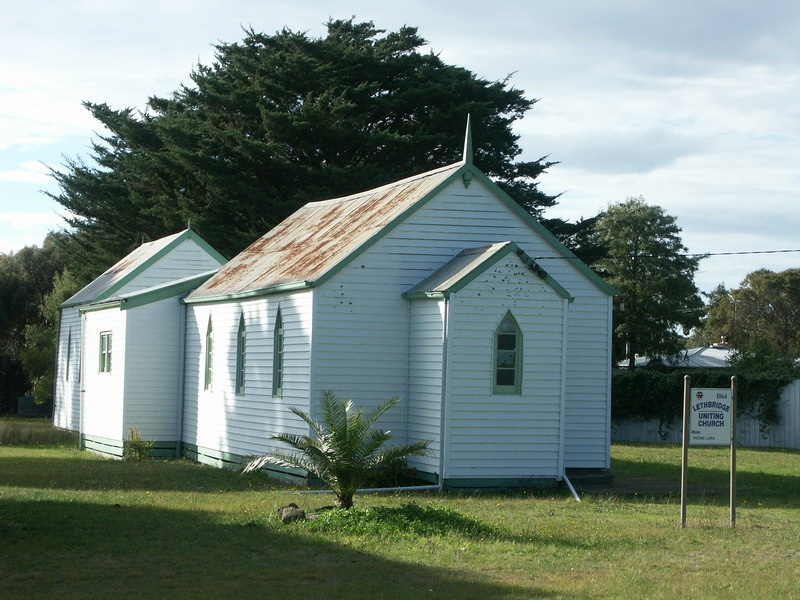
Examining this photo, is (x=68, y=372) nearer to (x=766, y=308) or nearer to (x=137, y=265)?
(x=137, y=265)

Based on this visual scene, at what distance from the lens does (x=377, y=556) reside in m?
13.0

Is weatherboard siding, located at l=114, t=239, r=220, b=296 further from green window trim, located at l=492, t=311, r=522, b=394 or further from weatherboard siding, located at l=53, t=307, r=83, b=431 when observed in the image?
green window trim, located at l=492, t=311, r=522, b=394

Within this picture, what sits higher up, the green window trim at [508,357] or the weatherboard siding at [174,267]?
the weatherboard siding at [174,267]

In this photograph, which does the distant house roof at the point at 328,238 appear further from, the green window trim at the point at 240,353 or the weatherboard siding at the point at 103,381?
the weatherboard siding at the point at 103,381

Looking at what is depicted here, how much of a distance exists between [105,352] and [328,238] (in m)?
8.86

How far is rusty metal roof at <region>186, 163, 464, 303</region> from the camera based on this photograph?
2177 centimetres

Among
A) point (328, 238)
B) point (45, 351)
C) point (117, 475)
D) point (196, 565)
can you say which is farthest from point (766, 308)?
point (196, 565)

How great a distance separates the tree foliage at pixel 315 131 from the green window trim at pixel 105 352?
44.0ft

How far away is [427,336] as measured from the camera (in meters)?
20.7

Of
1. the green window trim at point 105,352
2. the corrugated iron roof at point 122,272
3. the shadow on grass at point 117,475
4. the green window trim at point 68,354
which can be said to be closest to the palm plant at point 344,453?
the shadow on grass at point 117,475

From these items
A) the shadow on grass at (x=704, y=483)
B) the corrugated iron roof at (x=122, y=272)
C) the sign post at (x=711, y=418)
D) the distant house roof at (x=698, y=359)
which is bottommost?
the shadow on grass at (x=704, y=483)

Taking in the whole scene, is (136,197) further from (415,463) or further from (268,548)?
(268,548)

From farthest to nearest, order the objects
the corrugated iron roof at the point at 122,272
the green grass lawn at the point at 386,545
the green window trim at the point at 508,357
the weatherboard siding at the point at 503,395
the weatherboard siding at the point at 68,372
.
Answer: the weatherboard siding at the point at 68,372, the corrugated iron roof at the point at 122,272, the green window trim at the point at 508,357, the weatherboard siding at the point at 503,395, the green grass lawn at the point at 386,545

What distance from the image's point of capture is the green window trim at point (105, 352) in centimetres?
2936
